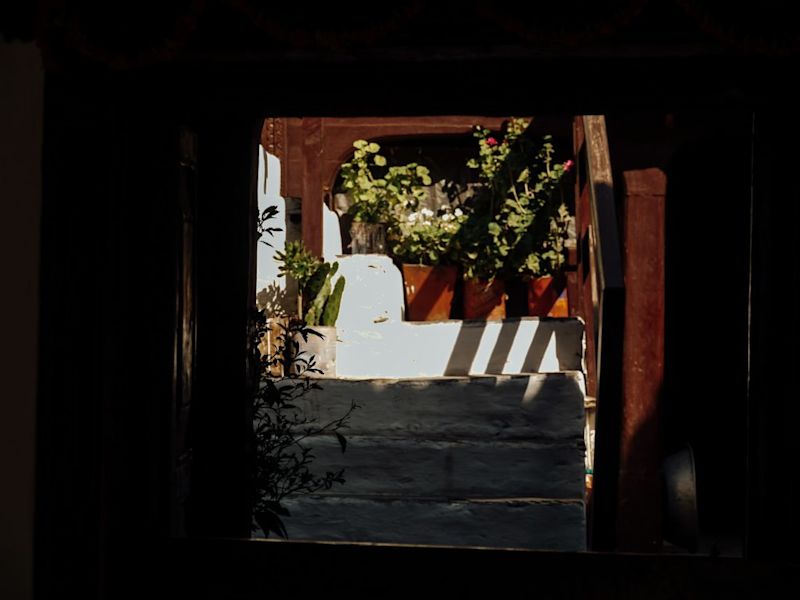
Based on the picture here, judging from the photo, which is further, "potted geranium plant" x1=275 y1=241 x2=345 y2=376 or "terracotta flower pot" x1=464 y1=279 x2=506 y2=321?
"terracotta flower pot" x1=464 y1=279 x2=506 y2=321

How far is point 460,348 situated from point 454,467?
1024 mm

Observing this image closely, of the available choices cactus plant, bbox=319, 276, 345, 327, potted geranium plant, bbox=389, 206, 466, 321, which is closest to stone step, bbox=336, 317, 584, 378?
cactus plant, bbox=319, 276, 345, 327

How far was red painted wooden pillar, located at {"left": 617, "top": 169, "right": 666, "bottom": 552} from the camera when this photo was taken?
6.56 m

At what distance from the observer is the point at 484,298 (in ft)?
29.9

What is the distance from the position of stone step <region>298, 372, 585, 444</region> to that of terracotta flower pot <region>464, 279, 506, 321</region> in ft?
6.66

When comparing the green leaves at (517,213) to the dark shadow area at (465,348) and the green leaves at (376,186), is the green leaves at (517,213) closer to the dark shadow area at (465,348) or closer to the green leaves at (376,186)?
the green leaves at (376,186)

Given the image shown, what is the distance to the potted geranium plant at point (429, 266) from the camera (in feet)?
29.4

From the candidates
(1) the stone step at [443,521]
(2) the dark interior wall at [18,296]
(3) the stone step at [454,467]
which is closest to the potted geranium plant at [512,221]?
(3) the stone step at [454,467]

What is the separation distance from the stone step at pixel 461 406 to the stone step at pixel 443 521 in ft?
1.26

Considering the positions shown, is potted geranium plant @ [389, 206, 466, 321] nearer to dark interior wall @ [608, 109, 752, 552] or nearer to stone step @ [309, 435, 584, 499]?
dark interior wall @ [608, 109, 752, 552]

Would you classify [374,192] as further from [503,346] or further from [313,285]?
[503,346]

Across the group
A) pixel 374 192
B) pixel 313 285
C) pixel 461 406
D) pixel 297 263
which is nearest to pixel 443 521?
pixel 461 406

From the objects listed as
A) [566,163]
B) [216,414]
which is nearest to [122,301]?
[216,414]

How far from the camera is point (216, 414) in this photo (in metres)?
5.32
